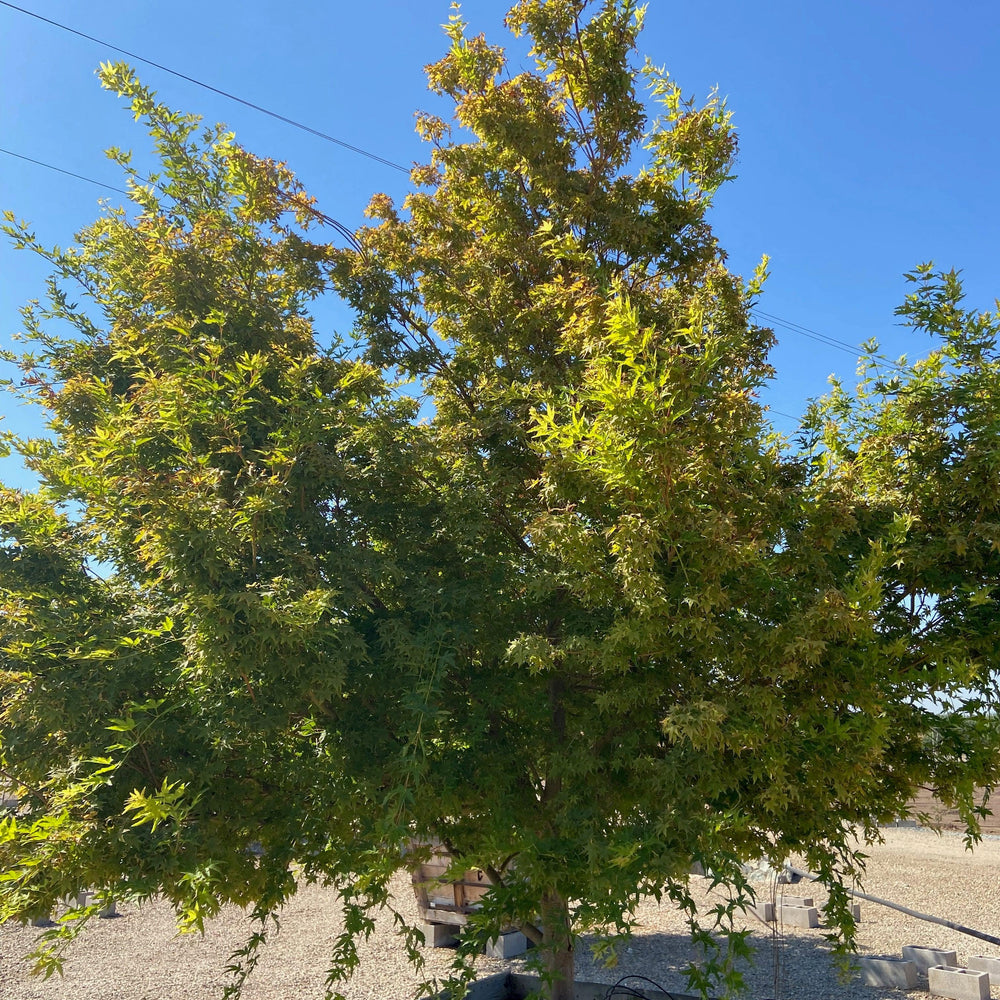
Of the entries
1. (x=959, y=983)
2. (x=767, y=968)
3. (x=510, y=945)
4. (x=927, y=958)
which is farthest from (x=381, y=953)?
(x=959, y=983)

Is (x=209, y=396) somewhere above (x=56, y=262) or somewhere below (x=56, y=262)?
below

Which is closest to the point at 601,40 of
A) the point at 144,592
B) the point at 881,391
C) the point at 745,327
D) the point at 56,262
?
the point at 745,327

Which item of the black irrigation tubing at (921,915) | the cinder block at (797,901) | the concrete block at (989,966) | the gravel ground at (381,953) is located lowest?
the gravel ground at (381,953)

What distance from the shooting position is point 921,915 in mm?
9031

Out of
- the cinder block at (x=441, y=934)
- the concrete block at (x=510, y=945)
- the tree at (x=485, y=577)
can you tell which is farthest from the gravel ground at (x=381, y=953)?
the tree at (x=485, y=577)

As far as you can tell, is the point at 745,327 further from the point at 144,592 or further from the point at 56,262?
the point at 56,262

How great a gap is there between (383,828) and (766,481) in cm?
262

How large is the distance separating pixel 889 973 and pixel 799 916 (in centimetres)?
278

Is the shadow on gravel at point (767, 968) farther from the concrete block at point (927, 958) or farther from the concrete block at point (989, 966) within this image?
the concrete block at point (989, 966)

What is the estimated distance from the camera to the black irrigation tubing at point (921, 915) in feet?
26.7

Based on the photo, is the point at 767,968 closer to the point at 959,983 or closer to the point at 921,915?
the point at 959,983

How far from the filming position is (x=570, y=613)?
430 centimetres

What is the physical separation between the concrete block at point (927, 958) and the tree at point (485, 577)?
15.8 feet

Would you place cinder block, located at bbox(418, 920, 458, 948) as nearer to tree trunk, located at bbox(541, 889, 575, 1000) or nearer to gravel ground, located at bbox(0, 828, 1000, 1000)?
gravel ground, located at bbox(0, 828, 1000, 1000)
